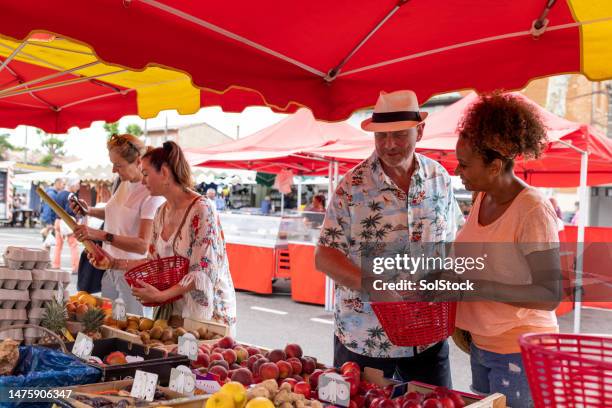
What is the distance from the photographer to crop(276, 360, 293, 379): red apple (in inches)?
90.7

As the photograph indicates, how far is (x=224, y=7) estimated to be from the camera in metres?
2.45

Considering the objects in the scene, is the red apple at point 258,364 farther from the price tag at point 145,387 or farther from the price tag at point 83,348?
the price tag at point 83,348

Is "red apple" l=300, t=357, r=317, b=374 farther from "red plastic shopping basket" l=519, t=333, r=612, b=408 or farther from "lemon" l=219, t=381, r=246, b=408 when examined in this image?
"red plastic shopping basket" l=519, t=333, r=612, b=408

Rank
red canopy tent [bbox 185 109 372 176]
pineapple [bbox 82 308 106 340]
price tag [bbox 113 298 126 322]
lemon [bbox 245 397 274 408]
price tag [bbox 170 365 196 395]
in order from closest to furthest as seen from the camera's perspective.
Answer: lemon [bbox 245 397 274 408] < price tag [bbox 170 365 196 395] < pineapple [bbox 82 308 106 340] < price tag [bbox 113 298 126 322] < red canopy tent [bbox 185 109 372 176]

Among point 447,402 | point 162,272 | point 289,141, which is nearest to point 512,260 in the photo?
point 447,402

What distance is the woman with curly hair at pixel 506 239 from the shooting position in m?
2.01

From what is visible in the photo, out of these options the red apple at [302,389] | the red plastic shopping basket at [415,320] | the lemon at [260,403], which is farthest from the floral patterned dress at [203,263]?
the lemon at [260,403]

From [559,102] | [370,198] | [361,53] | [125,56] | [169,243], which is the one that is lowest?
[169,243]

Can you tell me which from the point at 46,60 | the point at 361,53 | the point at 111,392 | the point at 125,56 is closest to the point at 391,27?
the point at 361,53

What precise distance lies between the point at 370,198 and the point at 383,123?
36 centimetres

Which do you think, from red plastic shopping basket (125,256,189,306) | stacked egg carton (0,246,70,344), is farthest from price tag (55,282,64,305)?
red plastic shopping basket (125,256,189,306)

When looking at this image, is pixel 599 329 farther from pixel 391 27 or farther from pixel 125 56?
pixel 125 56

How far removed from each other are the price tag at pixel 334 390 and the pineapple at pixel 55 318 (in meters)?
1.69

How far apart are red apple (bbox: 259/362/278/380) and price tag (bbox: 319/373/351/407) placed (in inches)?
11.8
